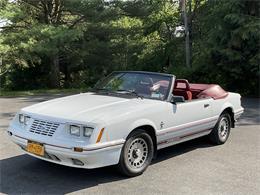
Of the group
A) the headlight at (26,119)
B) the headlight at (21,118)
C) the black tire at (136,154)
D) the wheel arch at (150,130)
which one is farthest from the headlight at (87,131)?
the headlight at (21,118)

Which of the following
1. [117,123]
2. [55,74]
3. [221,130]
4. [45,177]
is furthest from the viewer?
[55,74]

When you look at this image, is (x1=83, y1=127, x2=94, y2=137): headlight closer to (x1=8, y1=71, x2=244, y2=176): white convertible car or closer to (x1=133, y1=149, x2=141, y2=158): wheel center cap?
(x1=8, y1=71, x2=244, y2=176): white convertible car

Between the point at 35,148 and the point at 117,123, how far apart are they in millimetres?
1155

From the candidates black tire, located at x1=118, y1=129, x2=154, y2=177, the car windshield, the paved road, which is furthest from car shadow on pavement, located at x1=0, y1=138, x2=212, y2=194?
the car windshield

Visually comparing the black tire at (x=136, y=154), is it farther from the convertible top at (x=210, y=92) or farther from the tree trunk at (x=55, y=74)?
the tree trunk at (x=55, y=74)

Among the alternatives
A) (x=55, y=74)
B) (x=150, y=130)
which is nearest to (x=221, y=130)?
(x=150, y=130)

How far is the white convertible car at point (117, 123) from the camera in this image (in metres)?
4.88

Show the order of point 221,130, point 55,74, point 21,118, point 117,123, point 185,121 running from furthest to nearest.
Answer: point 55,74, point 221,130, point 185,121, point 21,118, point 117,123

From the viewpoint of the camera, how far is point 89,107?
5.41 metres

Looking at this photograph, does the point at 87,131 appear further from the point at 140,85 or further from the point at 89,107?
the point at 140,85

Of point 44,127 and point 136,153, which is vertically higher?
point 44,127

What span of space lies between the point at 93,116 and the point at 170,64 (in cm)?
2350

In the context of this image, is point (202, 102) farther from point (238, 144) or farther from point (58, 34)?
point (58, 34)

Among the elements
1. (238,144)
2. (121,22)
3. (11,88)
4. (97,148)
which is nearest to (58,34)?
(121,22)
